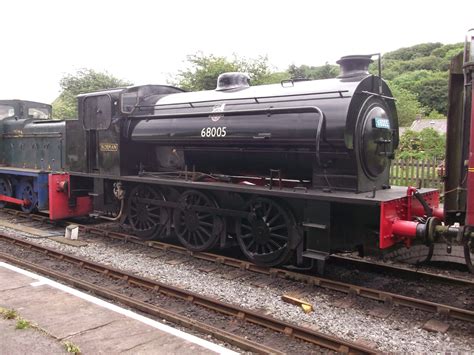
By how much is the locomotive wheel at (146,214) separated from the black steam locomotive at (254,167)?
0.03 m

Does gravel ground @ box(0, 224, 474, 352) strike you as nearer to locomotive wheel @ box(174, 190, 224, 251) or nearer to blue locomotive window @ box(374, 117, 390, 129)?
locomotive wheel @ box(174, 190, 224, 251)

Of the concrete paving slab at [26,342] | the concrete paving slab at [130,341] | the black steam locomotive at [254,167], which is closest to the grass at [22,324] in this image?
the concrete paving slab at [26,342]

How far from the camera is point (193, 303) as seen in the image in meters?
5.61

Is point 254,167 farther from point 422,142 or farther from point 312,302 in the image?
point 422,142

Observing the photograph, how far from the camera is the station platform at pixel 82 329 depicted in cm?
406

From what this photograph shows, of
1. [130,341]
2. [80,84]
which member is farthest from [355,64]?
[80,84]

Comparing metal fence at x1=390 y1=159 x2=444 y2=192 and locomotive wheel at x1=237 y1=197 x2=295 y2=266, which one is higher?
metal fence at x1=390 y1=159 x2=444 y2=192

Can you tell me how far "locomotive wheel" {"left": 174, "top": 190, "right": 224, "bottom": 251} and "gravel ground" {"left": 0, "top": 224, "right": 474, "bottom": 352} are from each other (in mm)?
398

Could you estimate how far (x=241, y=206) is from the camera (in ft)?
24.2

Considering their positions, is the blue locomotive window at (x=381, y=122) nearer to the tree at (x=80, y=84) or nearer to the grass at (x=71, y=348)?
the grass at (x=71, y=348)

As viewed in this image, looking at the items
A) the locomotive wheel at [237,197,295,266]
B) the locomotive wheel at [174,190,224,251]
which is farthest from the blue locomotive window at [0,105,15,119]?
the locomotive wheel at [237,197,295,266]

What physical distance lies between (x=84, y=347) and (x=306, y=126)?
3926mm

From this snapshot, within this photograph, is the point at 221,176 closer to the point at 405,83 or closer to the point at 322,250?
the point at 322,250

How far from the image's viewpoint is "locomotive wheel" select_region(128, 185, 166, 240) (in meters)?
8.70
